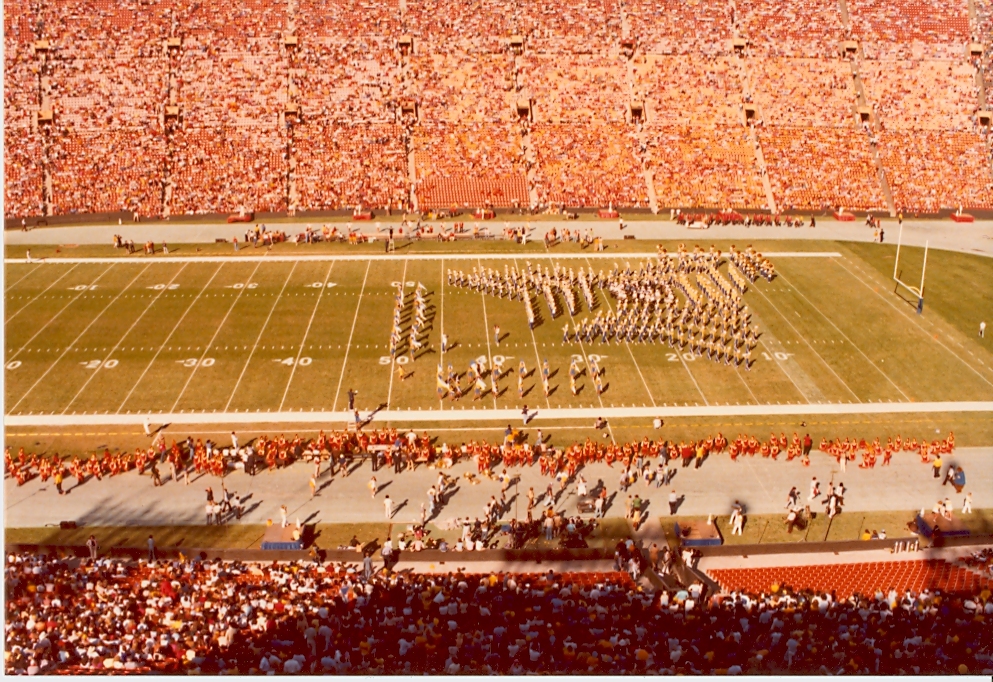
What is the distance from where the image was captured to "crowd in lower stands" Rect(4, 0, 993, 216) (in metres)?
53.4

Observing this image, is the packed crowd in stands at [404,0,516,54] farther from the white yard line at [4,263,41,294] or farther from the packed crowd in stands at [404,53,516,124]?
the white yard line at [4,263,41,294]

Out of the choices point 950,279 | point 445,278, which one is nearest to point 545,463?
point 445,278

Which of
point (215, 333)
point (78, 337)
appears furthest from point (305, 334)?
point (78, 337)

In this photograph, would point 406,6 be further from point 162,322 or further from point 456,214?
point 162,322

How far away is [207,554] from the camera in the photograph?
23.4m

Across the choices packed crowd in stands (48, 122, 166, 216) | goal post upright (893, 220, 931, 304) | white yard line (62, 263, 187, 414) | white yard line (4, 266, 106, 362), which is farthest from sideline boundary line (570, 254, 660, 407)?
packed crowd in stands (48, 122, 166, 216)

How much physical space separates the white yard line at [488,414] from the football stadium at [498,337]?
0.14 meters

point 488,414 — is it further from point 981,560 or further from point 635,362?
point 981,560

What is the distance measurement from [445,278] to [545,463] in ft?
51.0

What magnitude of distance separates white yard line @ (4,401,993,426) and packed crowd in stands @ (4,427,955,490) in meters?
1.38

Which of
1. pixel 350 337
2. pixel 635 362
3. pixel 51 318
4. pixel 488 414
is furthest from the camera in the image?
pixel 51 318

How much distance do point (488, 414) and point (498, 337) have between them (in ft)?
18.1

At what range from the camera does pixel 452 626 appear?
62.3 ft

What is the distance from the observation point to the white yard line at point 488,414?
31000 mm
